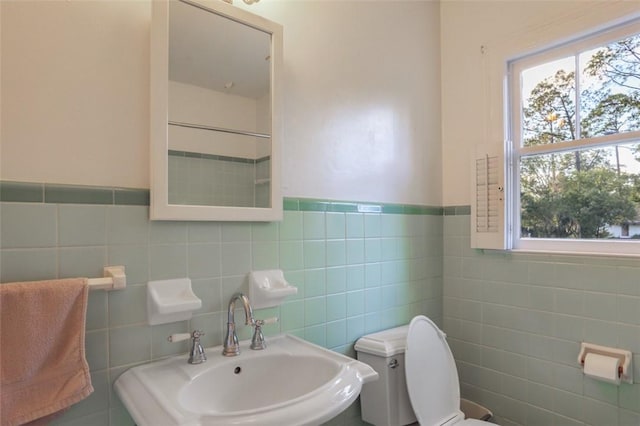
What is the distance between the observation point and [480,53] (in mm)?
2020

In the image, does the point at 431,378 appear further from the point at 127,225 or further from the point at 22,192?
the point at 22,192

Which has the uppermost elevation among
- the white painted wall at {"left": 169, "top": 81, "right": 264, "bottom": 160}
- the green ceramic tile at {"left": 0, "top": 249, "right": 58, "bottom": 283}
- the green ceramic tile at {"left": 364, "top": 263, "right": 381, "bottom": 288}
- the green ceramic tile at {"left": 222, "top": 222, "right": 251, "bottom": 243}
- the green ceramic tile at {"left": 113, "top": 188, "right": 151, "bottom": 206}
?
the white painted wall at {"left": 169, "top": 81, "right": 264, "bottom": 160}

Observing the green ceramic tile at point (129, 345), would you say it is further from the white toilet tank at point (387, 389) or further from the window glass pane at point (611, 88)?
the window glass pane at point (611, 88)

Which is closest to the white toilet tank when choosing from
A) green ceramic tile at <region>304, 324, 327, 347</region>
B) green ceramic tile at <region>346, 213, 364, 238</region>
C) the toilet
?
the toilet

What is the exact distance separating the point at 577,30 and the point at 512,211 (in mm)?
881

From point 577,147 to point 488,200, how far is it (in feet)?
1.50

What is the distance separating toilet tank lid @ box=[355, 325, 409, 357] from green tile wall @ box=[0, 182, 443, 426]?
0.05 metres

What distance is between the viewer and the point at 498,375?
1.90 meters

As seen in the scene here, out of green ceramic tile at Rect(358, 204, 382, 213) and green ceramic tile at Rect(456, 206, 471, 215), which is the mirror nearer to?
green ceramic tile at Rect(358, 204, 382, 213)

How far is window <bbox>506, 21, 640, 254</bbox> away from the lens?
1.62m

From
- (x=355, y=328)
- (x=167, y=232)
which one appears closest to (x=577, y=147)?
(x=355, y=328)

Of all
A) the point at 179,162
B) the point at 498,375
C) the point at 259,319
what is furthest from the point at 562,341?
the point at 179,162

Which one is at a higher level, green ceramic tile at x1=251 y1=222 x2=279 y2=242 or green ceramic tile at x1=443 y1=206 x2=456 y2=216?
green ceramic tile at x1=443 y1=206 x2=456 y2=216

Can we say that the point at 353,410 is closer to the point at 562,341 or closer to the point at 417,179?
the point at 562,341
